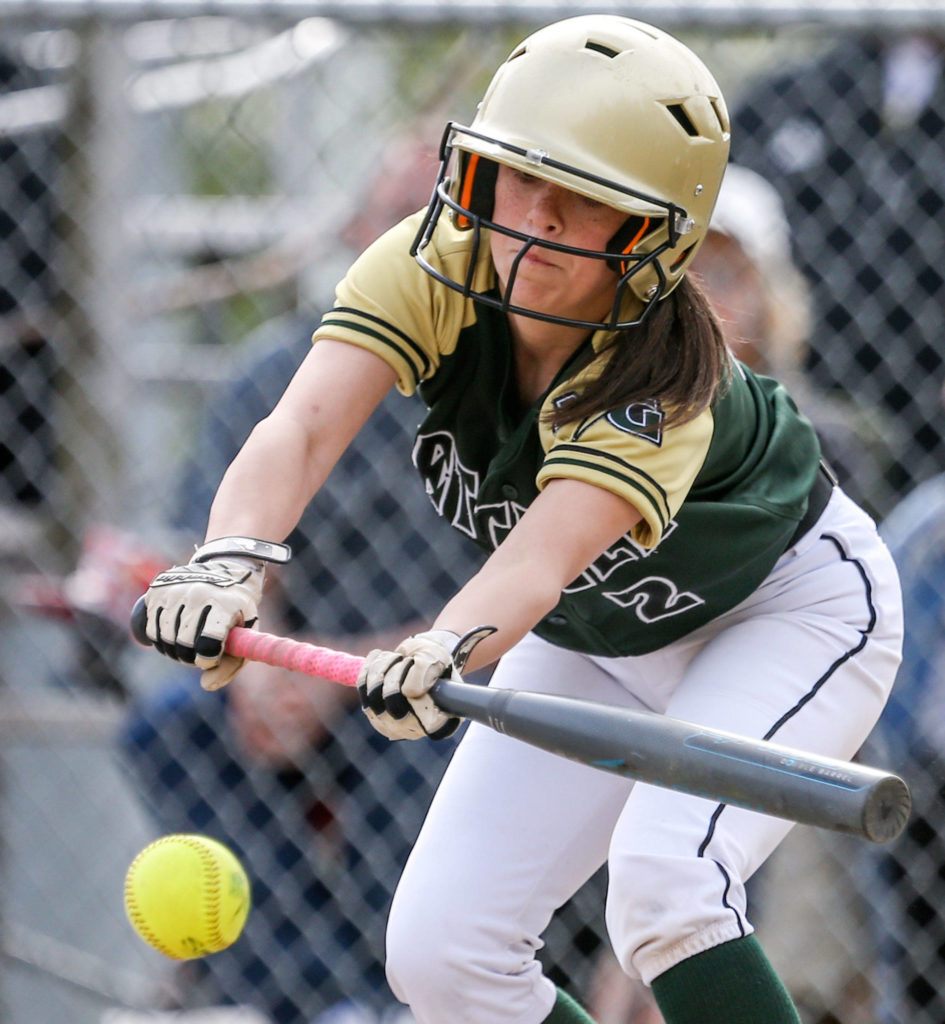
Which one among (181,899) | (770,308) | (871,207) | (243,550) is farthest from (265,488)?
(871,207)

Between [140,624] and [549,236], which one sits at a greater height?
[549,236]

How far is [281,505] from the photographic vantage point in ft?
6.49

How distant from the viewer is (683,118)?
6.40 feet

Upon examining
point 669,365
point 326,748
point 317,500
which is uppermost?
point 669,365

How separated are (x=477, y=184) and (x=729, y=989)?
108 centimetres

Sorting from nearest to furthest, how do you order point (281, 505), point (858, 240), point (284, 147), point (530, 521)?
1. point (530, 521)
2. point (281, 505)
3. point (858, 240)
4. point (284, 147)

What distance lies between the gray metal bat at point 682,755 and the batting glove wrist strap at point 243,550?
16 cm

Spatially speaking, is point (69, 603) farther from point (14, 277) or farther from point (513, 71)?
point (513, 71)

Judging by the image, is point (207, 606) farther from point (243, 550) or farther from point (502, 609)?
point (502, 609)

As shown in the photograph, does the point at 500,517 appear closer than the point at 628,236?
No

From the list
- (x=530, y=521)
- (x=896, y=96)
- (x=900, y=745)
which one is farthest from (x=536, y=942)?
(x=896, y=96)

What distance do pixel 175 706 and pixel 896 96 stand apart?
2206 mm

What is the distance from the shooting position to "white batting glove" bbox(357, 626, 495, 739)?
1.62 m

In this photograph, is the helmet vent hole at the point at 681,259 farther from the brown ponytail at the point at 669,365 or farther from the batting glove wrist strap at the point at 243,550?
the batting glove wrist strap at the point at 243,550
